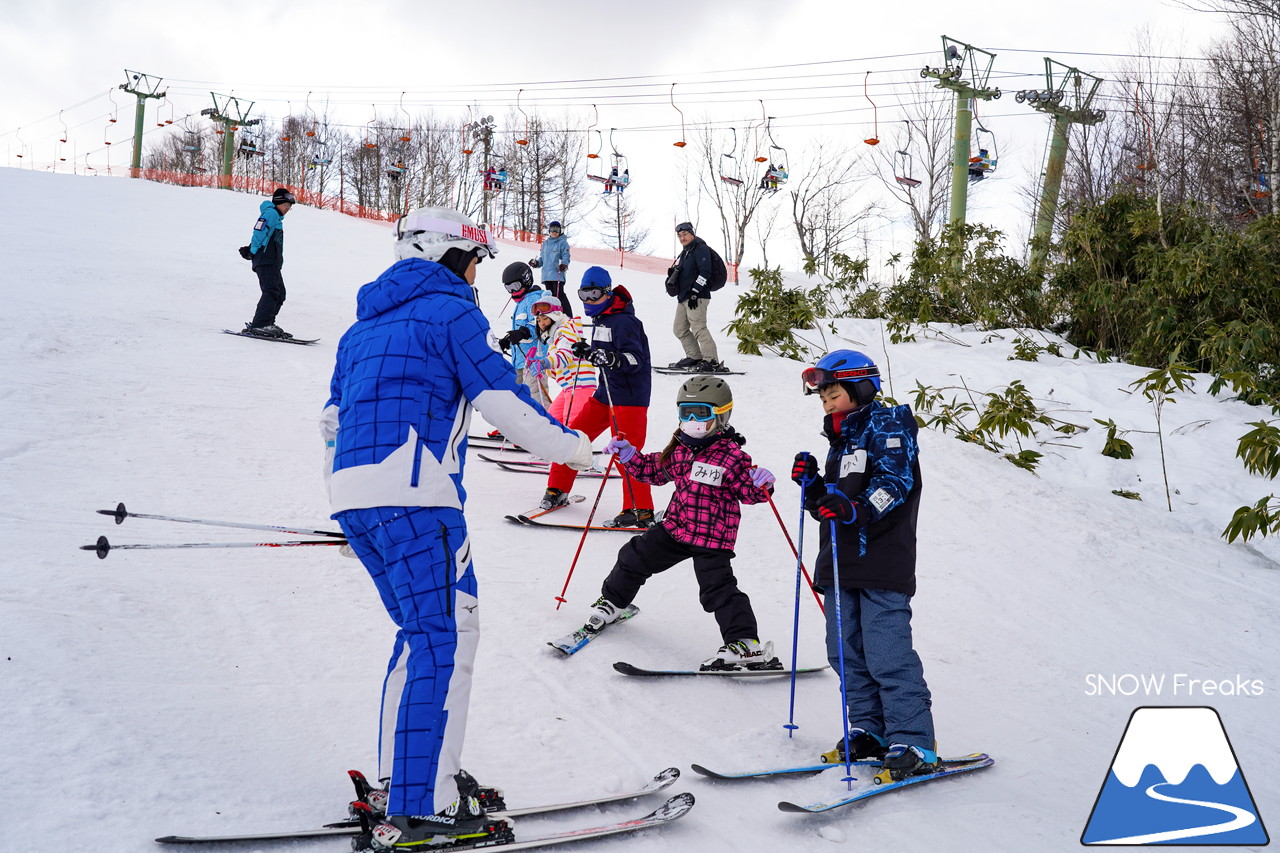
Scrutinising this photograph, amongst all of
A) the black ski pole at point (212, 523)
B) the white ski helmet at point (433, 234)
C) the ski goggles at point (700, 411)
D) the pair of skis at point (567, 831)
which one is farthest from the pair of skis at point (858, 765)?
the white ski helmet at point (433, 234)

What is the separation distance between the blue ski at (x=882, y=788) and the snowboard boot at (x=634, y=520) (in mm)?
3187

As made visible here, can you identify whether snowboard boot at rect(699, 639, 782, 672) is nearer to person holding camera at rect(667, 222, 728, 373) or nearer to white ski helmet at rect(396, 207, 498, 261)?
white ski helmet at rect(396, 207, 498, 261)

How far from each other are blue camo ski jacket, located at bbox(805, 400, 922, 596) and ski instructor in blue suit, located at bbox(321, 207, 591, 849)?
1.32 meters

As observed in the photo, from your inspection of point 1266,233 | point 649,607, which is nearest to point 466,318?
point 649,607

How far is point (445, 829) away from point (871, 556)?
1829 mm

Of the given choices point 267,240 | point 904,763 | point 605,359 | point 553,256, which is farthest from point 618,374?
point 553,256

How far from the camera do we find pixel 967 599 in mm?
5539

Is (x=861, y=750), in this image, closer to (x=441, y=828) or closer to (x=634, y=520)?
(x=441, y=828)

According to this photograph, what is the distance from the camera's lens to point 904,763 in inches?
124

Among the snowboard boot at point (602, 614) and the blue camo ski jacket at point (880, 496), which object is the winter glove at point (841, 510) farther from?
the snowboard boot at point (602, 614)

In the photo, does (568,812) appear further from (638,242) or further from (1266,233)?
(638,242)

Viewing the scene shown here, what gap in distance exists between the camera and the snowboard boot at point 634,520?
629 cm

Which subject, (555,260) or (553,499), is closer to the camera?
(553,499)

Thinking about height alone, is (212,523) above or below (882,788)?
above
